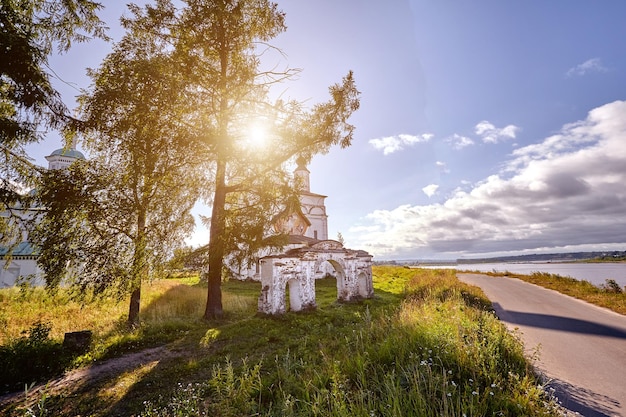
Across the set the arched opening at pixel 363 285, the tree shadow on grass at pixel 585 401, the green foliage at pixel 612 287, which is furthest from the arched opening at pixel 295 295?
the green foliage at pixel 612 287

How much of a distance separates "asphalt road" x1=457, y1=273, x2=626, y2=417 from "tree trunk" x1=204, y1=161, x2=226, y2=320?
1127cm

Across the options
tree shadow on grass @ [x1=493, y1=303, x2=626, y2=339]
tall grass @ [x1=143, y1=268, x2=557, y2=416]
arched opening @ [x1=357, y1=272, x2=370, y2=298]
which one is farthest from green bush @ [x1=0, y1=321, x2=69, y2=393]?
arched opening @ [x1=357, y1=272, x2=370, y2=298]

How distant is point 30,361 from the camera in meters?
7.93

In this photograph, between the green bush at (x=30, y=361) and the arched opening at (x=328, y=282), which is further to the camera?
the arched opening at (x=328, y=282)

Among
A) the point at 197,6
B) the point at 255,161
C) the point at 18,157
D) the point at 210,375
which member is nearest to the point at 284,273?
the point at 255,161

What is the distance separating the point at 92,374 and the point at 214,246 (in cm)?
589

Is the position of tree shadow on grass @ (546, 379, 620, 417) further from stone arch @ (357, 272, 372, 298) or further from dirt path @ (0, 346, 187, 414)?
stone arch @ (357, 272, 372, 298)

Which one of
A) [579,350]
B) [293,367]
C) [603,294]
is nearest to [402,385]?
[293,367]

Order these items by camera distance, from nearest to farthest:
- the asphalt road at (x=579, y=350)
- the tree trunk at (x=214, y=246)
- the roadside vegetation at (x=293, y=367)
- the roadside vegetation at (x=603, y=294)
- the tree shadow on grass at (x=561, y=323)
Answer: the roadside vegetation at (x=293, y=367) < the asphalt road at (x=579, y=350) < the tree shadow on grass at (x=561, y=323) < the tree trunk at (x=214, y=246) < the roadside vegetation at (x=603, y=294)

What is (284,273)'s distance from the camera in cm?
1460

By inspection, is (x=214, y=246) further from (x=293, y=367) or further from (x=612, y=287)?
(x=612, y=287)

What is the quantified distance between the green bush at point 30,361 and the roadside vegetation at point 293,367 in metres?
0.19

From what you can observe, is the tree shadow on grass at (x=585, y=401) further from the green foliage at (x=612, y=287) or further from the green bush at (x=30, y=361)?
the green foliage at (x=612, y=287)

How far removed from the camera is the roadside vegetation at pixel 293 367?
4.12 meters
